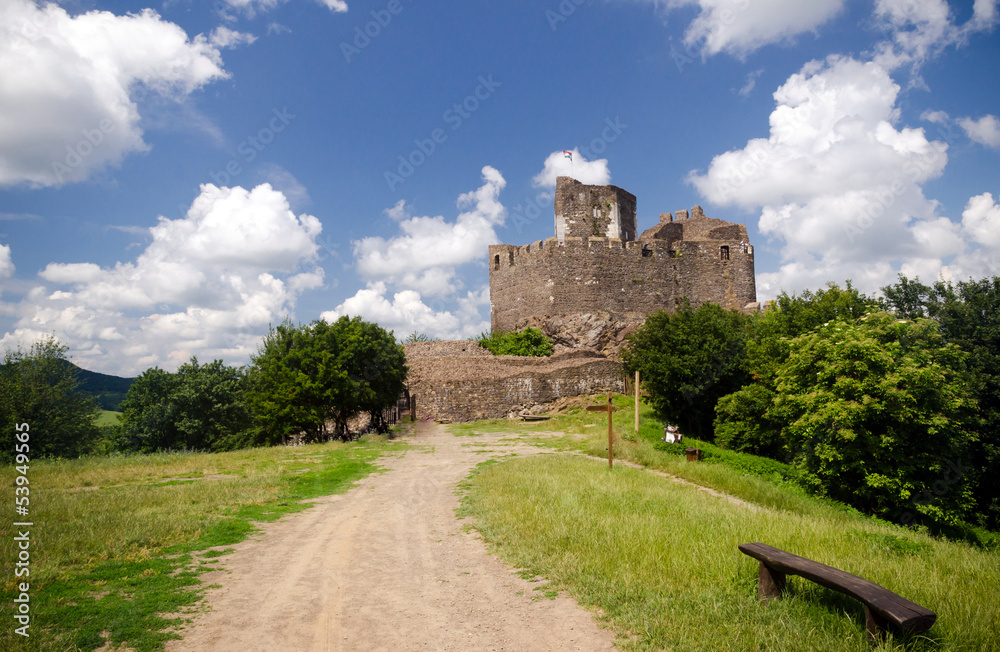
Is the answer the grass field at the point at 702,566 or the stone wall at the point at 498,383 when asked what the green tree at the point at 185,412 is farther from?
the grass field at the point at 702,566

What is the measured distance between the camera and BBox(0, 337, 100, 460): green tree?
86.5ft

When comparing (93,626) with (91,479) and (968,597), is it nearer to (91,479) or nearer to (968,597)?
(968,597)

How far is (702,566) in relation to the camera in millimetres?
5590

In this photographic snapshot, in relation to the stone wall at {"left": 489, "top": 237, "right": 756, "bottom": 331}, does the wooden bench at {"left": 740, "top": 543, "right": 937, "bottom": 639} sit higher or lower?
lower

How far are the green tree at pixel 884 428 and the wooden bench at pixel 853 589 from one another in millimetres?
10098

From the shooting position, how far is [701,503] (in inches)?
365

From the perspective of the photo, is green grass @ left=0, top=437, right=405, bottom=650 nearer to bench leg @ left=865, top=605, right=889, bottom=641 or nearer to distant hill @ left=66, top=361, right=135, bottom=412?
bench leg @ left=865, top=605, right=889, bottom=641

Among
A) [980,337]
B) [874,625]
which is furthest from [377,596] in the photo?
[980,337]

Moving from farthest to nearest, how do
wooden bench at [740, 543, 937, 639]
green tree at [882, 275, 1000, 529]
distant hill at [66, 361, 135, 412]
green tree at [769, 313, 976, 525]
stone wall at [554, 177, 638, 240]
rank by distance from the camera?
distant hill at [66, 361, 135, 412], stone wall at [554, 177, 638, 240], green tree at [882, 275, 1000, 529], green tree at [769, 313, 976, 525], wooden bench at [740, 543, 937, 639]

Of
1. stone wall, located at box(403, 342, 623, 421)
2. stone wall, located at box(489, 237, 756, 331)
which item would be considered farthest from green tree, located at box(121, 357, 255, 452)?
stone wall, located at box(489, 237, 756, 331)

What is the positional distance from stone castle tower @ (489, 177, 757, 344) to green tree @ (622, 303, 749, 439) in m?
10.2

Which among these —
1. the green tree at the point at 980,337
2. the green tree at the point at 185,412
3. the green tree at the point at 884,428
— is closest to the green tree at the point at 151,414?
the green tree at the point at 185,412

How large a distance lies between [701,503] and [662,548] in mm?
3552

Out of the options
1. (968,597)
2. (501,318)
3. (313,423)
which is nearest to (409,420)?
(313,423)
